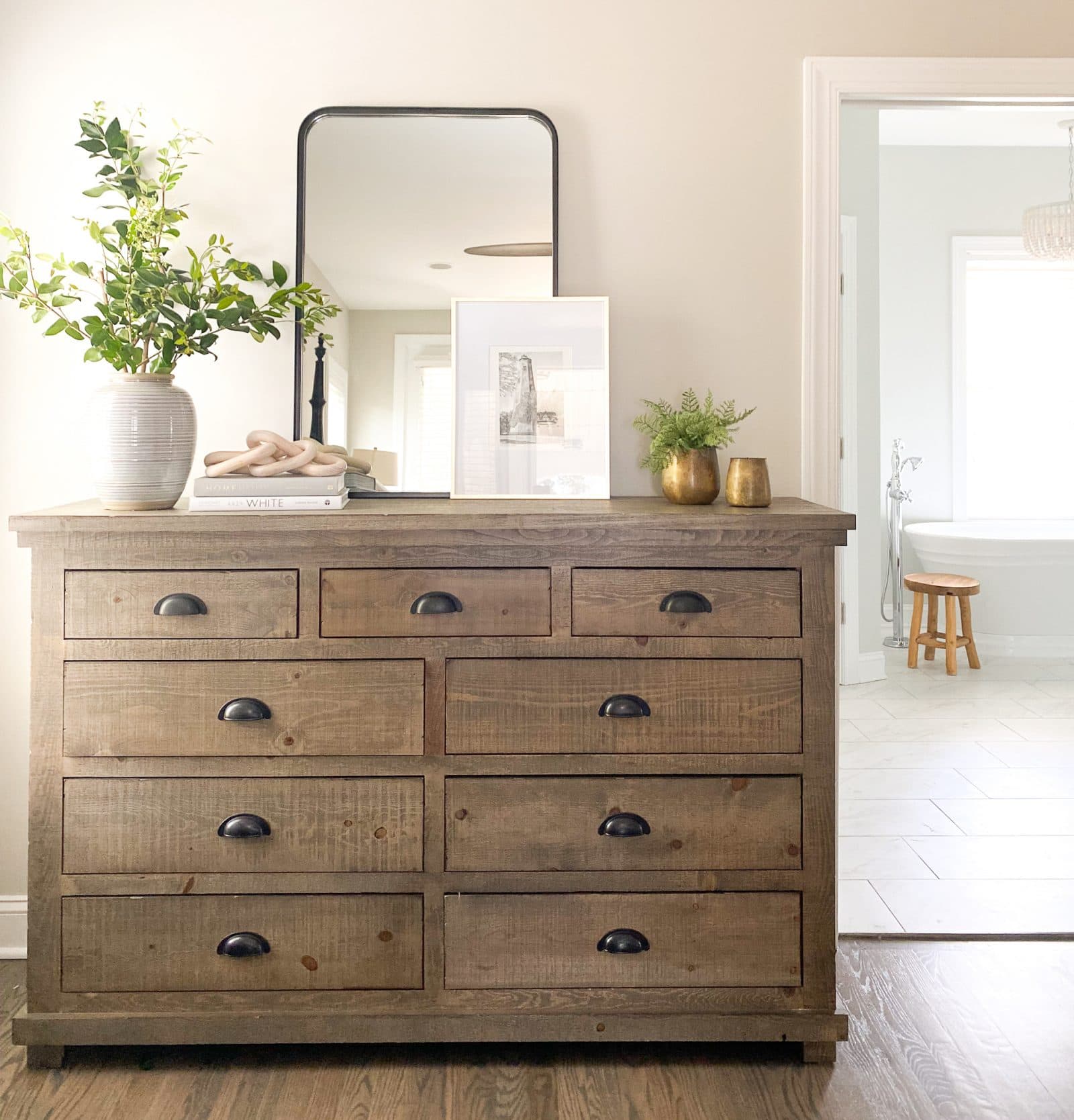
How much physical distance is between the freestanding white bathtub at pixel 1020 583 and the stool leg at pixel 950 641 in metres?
0.51

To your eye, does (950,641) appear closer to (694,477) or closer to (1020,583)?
(1020,583)

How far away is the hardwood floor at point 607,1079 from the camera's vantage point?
6.00 ft

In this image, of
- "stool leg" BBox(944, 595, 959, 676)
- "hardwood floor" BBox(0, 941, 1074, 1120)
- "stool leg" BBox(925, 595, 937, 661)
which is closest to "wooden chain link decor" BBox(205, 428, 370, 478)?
"hardwood floor" BBox(0, 941, 1074, 1120)

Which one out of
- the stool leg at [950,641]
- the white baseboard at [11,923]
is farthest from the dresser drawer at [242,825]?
the stool leg at [950,641]

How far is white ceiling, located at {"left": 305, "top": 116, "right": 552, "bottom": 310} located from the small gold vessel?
63cm

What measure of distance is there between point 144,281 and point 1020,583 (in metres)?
4.92

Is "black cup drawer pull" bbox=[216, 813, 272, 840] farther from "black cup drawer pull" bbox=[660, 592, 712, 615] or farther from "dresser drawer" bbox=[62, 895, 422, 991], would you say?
"black cup drawer pull" bbox=[660, 592, 712, 615]

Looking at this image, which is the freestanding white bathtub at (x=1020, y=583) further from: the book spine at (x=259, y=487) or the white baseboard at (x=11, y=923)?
the white baseboard at (x=11, y=923)

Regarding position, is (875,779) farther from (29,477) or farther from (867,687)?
(29,477)

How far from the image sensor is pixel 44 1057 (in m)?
1.97

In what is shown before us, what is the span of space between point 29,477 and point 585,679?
1399 mm

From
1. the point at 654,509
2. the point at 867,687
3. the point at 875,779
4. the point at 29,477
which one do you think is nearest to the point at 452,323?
the point at 654,509

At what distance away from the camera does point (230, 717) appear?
6.32 ft

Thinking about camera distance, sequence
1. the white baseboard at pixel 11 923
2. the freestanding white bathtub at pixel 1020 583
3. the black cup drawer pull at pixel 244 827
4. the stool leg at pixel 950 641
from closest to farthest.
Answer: the black cup drawer pull at pixel 244 827 → the white baseboard at pixel 11 923 → the stool leg at pixel 950 641 → the freestanding white bathtub at pixel 1020 583
